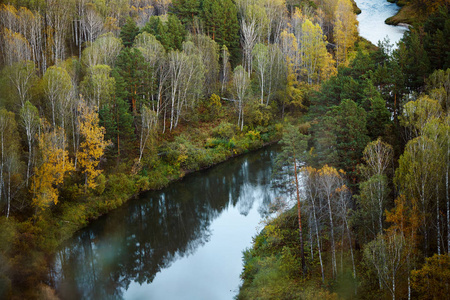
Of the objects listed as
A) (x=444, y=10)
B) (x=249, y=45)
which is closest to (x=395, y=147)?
(x=444, y=10)

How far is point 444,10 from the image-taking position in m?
42.3

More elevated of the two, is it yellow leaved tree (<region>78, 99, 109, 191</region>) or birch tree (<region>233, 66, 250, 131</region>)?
birch tree (<region>233, 66, 250, 131</region>)

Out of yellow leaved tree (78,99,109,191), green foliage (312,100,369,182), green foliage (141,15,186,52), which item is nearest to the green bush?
green foliage (141,15,186,52)

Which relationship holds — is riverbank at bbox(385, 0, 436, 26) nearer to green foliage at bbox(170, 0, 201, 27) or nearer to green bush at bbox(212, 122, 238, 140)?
green bush at bbox(212, 122, 238, 140)

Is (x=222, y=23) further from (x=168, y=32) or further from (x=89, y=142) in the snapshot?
(x=89, y=142)

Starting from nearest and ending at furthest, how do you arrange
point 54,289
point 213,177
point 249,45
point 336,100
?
point 54,289 < point 336,100 < point 213,177 < point 249,45

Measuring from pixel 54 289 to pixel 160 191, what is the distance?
19027mm

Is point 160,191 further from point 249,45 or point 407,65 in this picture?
point 249,45

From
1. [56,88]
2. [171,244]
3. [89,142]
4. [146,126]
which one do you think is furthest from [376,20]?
[171,244]

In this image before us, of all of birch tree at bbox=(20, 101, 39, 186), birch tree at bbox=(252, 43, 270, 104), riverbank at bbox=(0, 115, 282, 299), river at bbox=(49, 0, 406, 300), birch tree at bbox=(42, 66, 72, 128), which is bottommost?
river at bbox=(49, 0, 406, 300)

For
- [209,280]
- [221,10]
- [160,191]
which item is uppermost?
[221,10]

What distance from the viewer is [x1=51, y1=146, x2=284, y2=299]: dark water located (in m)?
27.2

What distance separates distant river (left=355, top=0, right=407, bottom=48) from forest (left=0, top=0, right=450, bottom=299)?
9.72 ft

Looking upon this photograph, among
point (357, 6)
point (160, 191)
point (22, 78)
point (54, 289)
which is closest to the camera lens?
point (54, 289)
